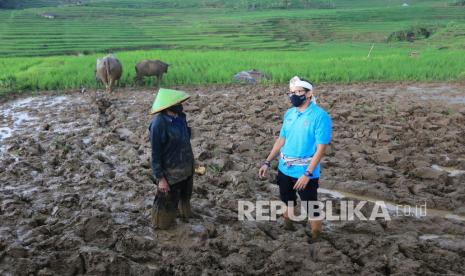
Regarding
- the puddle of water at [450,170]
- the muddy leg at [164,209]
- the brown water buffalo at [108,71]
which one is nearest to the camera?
the muddy leg at [164,209]

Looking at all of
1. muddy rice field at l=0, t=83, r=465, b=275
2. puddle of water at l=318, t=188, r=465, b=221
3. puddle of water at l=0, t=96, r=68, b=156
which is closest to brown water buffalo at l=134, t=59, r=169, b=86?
puddle of water at l=0, t=96, r=68, b=156

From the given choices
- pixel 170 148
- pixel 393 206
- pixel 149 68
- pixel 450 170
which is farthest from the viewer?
pixel 149 68

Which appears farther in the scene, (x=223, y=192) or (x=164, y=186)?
(x=223, y=192)

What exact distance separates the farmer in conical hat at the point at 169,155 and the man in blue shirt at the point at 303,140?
805 millimetres

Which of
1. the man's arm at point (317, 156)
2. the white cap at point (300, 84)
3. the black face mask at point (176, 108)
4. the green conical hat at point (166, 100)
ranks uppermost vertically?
the white cap at point (300, 84)

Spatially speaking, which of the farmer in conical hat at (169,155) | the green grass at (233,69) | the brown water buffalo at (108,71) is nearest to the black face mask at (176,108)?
the farmer in conical hat at (169,155)

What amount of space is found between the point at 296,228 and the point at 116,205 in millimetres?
1706

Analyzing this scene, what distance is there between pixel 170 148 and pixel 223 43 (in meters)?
20.0

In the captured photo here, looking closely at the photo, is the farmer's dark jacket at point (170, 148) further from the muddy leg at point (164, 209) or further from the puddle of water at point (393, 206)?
the puddle of water at point (393, 206)

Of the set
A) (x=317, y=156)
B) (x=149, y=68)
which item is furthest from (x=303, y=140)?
(x=149, y=68)

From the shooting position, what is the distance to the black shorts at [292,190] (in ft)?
11.2

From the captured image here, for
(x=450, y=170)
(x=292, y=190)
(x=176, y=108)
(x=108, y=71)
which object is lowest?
(x=450, y=170)

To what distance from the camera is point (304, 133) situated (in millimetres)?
3314

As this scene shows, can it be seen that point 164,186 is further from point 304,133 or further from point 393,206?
point 393,206
